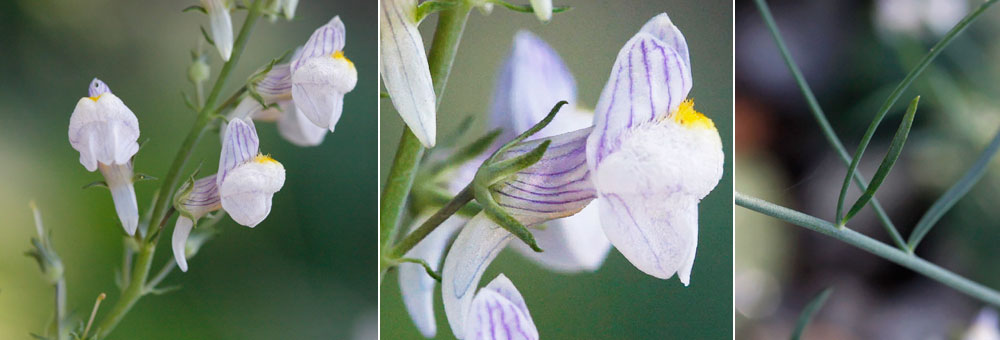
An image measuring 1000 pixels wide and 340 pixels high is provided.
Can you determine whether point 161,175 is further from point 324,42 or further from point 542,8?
point 542,8

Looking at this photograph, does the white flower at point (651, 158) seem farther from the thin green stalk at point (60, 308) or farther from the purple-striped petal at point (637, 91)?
the thin green stalk at point (60, 308)

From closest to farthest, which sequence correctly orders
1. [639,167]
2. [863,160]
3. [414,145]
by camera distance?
1. [639,167]
2. [414,145]
3. [863,160]

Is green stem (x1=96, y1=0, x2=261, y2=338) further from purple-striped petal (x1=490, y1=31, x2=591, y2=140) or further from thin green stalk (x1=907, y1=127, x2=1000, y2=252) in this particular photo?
thin green stalk (x1=907, y1=127, x2=1000, y2=252)

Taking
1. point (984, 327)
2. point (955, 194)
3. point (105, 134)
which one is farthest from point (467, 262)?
point (984, 327)

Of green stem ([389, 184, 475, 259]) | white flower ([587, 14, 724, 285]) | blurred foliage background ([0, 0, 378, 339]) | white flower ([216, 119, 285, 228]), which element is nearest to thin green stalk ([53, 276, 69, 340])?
blurred foliage background ([0, 0, 378, 339])

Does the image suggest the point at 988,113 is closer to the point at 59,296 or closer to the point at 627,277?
the point at 627,277

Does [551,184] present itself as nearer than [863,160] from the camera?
Yes

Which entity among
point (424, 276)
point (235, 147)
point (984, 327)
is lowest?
point (984, 327)

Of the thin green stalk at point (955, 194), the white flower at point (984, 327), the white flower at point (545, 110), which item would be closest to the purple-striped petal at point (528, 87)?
the white flower at point (545, 110)
